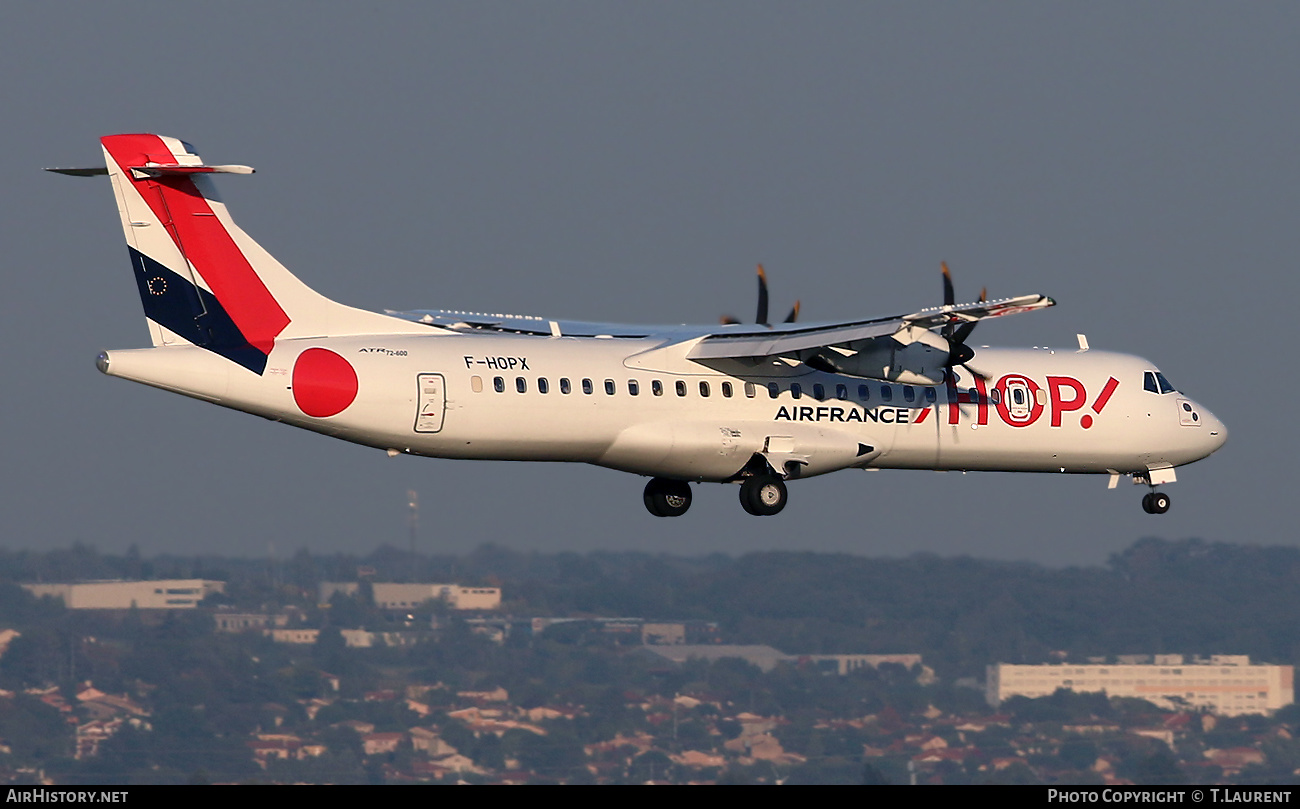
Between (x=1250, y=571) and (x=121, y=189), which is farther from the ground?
(x=121, y=189)

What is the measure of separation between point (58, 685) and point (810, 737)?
2211 centimetres

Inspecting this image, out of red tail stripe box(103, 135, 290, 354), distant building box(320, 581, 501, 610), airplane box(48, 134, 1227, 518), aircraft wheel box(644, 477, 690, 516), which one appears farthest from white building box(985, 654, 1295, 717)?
red tail stripe box(103, 135, 290, 354)

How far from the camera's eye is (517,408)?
28281mm

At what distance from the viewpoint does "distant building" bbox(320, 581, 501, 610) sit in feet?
204

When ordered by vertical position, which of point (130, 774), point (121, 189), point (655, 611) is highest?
point (121, 189)

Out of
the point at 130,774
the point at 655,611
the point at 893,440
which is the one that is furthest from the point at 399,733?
the point at 893,440

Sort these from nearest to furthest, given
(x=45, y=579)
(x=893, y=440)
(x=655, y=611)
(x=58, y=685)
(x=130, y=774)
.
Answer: (x=893, y=440) < (x=130, y=774) < (x=58, y=685) < (x=45, y=579) < (x=655, y=611)

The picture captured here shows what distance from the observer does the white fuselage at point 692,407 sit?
1078 inches

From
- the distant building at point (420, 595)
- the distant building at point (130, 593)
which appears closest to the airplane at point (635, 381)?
the distant building at point (420, 595)

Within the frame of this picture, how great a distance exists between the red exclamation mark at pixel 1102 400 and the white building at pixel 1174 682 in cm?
2037

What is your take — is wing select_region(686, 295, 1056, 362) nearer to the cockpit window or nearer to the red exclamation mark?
the red exclamation mark

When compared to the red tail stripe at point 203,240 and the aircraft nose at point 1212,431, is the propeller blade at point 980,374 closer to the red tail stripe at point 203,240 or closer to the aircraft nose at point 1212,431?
the aircraft nose at point 1212,431

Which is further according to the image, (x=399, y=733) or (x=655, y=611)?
(x=655, y=611)

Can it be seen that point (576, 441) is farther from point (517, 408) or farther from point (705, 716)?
point (705, 716)
